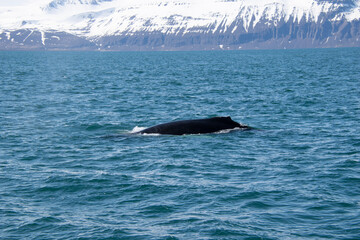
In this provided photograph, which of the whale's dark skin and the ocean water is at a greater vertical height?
the whale's dark skin

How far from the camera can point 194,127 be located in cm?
2598

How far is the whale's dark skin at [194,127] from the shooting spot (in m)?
25.9

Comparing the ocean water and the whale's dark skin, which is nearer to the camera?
the ocean water

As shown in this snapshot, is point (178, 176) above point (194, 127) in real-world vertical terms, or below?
below

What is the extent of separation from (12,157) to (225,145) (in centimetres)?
947

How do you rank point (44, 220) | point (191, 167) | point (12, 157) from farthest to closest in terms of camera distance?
point (12, 157)
point (191, 167)
point (44, 220)

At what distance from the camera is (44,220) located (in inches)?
558

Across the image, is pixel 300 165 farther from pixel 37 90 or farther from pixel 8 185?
pixel 37 90

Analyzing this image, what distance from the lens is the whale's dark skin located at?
25.9 metres

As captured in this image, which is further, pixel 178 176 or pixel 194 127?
pixel 194 127

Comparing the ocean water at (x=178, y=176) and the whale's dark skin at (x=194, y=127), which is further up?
the whale's dark skin at (x=194, y=127)

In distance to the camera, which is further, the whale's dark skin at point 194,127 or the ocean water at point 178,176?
the whale's dark skin at point 194,127

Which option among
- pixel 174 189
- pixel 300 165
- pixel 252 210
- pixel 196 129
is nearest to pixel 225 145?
pixel 196 129

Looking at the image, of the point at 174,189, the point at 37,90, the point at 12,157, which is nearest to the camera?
the point at 174,189
